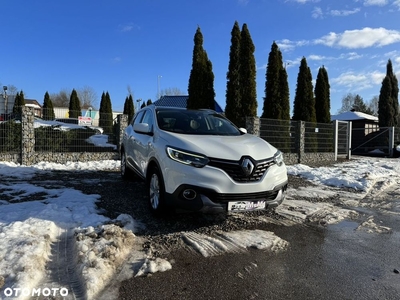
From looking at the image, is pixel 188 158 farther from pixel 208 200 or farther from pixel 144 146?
pixel 144 146

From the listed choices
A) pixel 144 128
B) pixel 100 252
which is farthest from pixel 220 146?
pixel 100 252

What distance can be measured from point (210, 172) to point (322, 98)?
19.5 metres

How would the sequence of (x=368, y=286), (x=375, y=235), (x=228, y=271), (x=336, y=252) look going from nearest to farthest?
(x=368, y=286), (x=228, y=271), (x=336, y=252), (x=375, y=235)

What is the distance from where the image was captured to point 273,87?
52.0ft

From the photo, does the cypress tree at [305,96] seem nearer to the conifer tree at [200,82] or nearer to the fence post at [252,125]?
the conifer tree at [200,82]

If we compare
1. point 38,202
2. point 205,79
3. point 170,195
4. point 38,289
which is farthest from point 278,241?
point 205,79

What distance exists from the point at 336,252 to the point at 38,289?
10.3ft

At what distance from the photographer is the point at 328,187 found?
812cm

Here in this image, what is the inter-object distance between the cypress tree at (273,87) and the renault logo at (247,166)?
12278 mm

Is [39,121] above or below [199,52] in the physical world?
below

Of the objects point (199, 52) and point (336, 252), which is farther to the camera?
point (199, 52)

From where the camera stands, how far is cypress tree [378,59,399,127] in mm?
27391

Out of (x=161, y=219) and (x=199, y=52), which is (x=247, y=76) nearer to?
(x=199, y=52)

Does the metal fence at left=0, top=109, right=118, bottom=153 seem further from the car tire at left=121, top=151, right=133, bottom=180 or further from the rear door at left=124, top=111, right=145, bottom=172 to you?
the rear door at left=124, top=111, right=145, bottom=172
